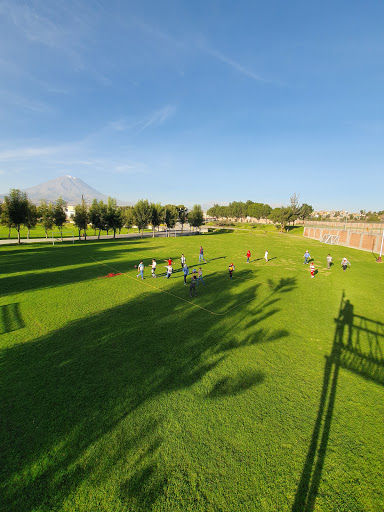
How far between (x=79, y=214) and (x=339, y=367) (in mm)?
53330

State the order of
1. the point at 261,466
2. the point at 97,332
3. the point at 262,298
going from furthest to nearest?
1. the point at 262,298
2. the point at 97,332
3. the point at 261,466

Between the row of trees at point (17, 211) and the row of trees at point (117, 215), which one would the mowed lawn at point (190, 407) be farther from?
the row of trees at point (117, 215)

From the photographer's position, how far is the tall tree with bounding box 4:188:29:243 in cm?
3769

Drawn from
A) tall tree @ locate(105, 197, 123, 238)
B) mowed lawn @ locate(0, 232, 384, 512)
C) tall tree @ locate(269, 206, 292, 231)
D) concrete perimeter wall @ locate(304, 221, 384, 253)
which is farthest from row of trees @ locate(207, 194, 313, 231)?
mowed lawn @ locate(0, 232, 384, 512)

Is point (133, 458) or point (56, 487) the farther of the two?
point (133, 458)

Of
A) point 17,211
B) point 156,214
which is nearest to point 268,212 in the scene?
point 156,214

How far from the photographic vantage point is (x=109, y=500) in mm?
4543

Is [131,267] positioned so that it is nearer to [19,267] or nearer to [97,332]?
[19,267]

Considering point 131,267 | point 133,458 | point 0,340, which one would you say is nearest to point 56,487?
point 133,458

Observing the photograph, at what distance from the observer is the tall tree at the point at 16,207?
3769 centimetres

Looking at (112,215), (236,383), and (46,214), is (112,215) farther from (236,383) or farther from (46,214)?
(236,383)

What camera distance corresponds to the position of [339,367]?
348 inches

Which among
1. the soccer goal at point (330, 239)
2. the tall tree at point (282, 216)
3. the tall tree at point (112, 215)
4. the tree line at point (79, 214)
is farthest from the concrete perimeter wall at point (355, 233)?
the tall tree at point (112, 215)

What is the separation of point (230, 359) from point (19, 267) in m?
25.5
